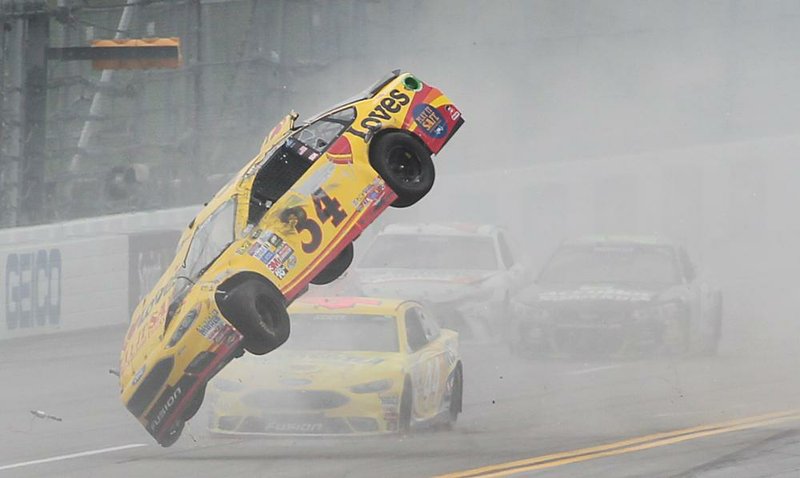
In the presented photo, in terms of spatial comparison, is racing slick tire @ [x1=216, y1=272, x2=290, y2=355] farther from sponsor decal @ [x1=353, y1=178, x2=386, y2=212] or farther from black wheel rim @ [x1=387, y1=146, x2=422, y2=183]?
black wheel rim @ [x1=387, y1=146, x2=422, y2=183]

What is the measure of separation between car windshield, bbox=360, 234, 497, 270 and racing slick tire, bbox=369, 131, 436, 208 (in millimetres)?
7419

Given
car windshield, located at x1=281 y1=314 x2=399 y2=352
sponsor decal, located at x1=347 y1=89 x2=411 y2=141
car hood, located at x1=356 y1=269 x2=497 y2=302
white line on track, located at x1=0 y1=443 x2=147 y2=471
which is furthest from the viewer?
car hood, located at x1=356 y1=269 x2=497 y2=302

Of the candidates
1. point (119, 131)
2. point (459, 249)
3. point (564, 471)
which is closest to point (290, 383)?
point (564, 471)

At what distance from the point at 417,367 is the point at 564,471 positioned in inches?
66.1

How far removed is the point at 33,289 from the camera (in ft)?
60.7

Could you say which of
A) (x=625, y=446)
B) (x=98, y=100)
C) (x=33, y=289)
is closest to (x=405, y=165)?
(x=625, y=446)

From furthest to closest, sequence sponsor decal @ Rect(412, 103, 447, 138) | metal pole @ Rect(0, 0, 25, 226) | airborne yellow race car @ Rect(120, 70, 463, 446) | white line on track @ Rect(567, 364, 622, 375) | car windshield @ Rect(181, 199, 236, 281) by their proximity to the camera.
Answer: metal pole @ Rect(0, 0, 25, 226)
white line on track @ Rect(567, 364, 622, 375)
sponsor decal @ Rect(412, 103, 447, 138)
car windshield @ Rect(181, 199, 236, 281)
airborne yellow race car @ Rect(120, 70, 463, 446)

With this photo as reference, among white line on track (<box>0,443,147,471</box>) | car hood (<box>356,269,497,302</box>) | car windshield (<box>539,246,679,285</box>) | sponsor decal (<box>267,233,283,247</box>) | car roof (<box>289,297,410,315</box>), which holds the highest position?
sponsor decal (<box>267,233,283,247</box>)

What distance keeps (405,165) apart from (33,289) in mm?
8986

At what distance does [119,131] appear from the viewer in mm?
26406

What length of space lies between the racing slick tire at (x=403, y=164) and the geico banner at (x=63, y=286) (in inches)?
340

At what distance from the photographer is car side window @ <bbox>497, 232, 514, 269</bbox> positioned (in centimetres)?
1869

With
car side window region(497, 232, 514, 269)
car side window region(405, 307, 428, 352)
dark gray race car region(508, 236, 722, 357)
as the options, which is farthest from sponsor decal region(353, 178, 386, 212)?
car side window region(497, 232, 514, 269)

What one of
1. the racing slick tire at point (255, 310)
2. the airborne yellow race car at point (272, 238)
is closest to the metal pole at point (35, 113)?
the airborne yellow race car at point (272, 238)
